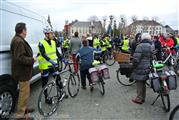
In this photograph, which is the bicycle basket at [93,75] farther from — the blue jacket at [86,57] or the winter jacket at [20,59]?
the winter jacket at [20,59]

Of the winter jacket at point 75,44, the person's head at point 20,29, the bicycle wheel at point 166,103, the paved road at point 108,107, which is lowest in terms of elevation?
the paved road at point 108,107

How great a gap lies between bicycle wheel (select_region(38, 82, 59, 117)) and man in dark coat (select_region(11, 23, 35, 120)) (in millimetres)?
355

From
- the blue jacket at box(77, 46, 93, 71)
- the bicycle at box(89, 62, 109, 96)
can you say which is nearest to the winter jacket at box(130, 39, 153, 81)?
the bicycle at box(89, 62, 109, 96)

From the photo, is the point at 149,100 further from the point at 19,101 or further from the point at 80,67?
the point at 19,101

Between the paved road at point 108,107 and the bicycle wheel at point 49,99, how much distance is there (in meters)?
0.13

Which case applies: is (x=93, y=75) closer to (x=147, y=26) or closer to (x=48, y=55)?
(x=48, y=55)

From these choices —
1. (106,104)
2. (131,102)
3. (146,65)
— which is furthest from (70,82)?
(146,65)

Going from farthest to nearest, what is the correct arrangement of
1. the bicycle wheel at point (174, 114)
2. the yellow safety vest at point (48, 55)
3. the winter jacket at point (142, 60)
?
the winter jacket at point (142, 60)
the yellow safety vest at point (48, 55)
the bicycle wheel at point (174, 114)

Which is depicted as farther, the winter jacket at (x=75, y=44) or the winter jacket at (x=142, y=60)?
the winter jacket at (x=75, y=44)

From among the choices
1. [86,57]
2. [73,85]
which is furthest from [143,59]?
[73,85]

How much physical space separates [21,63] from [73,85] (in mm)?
2360

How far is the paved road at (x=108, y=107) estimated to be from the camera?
16.0 ft

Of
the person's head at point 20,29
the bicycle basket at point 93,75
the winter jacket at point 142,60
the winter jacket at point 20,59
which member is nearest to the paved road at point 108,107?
the bicycle basket at point 93,75

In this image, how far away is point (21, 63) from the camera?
171 inches
